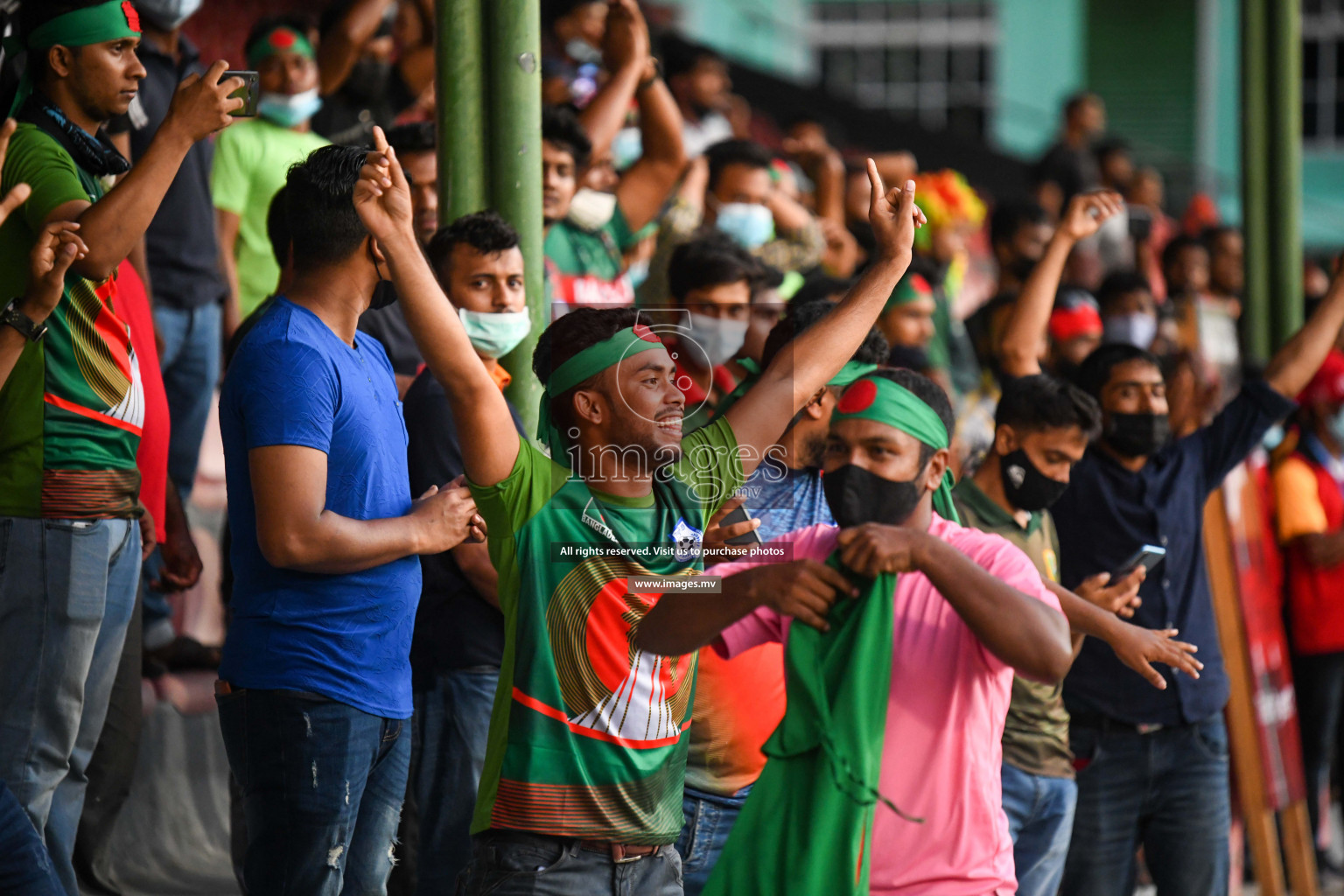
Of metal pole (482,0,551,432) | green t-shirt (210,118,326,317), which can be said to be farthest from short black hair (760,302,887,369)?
green t-shirt (210,118,326,317)

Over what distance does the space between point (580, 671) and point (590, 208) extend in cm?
327

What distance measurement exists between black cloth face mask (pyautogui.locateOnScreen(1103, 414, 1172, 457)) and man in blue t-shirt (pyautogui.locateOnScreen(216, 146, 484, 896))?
2287 mm

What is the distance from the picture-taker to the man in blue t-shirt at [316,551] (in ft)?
9.30

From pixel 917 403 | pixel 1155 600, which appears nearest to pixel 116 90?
pixel 917 403

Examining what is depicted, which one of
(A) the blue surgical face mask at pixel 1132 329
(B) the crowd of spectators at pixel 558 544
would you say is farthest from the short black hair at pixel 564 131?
(A) the blue surgical face mask at pixel 1132 329

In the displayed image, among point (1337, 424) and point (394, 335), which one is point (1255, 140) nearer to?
point (1337, 424)

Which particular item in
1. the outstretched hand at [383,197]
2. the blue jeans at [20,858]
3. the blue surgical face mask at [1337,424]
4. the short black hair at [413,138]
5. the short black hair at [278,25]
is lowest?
the blue surgical face mask at [1337,424]

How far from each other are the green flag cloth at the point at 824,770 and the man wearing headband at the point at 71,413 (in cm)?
159

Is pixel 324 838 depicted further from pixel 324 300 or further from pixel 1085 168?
pixel 1085 168

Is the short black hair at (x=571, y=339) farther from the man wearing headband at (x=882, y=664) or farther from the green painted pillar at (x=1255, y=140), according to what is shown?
the green painted pillar at (x=1255, y=140)

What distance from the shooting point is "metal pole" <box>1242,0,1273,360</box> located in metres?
7.50

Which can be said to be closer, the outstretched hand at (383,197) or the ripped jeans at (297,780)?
the outstretched hand at (383,197)

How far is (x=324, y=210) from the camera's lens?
2959 millimetres

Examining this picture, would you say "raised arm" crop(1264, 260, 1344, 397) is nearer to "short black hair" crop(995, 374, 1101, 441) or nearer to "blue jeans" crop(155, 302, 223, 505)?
"short black hair" crop(995, 374, 1101, 441)
